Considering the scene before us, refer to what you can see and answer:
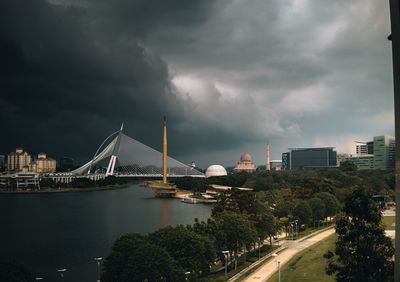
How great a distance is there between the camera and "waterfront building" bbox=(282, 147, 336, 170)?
5640 inches

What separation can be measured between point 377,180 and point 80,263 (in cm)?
4130

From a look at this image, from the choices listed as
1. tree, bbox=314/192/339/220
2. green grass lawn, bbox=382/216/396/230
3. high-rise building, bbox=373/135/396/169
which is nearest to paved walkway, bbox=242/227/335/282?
green grass lawn, bbox=382/216/396/230

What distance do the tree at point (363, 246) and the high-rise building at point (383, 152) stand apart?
9425 centimetres

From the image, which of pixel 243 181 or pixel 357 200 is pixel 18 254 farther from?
pixel 243 181

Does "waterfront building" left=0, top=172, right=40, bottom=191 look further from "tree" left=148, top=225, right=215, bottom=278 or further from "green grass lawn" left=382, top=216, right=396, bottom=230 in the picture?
"tree" left=148, top=225, right=215, bottom=278

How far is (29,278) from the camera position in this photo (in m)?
15.4

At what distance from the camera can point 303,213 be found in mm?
32938

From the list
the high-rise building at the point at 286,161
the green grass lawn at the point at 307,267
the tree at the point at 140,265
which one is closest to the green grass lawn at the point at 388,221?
the green grass lawn at the point at 307,267

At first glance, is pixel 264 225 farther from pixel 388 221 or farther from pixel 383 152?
pixel 383 152

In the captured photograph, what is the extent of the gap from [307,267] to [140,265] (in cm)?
843

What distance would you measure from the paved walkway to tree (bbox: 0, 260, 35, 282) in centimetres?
858

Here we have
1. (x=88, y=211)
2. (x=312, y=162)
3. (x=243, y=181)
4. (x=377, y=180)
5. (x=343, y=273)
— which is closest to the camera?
(x=343, y=273)

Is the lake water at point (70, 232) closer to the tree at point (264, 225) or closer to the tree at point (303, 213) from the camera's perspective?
the tree at point (264, 225)

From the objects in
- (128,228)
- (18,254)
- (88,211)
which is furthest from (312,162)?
(18,254)
